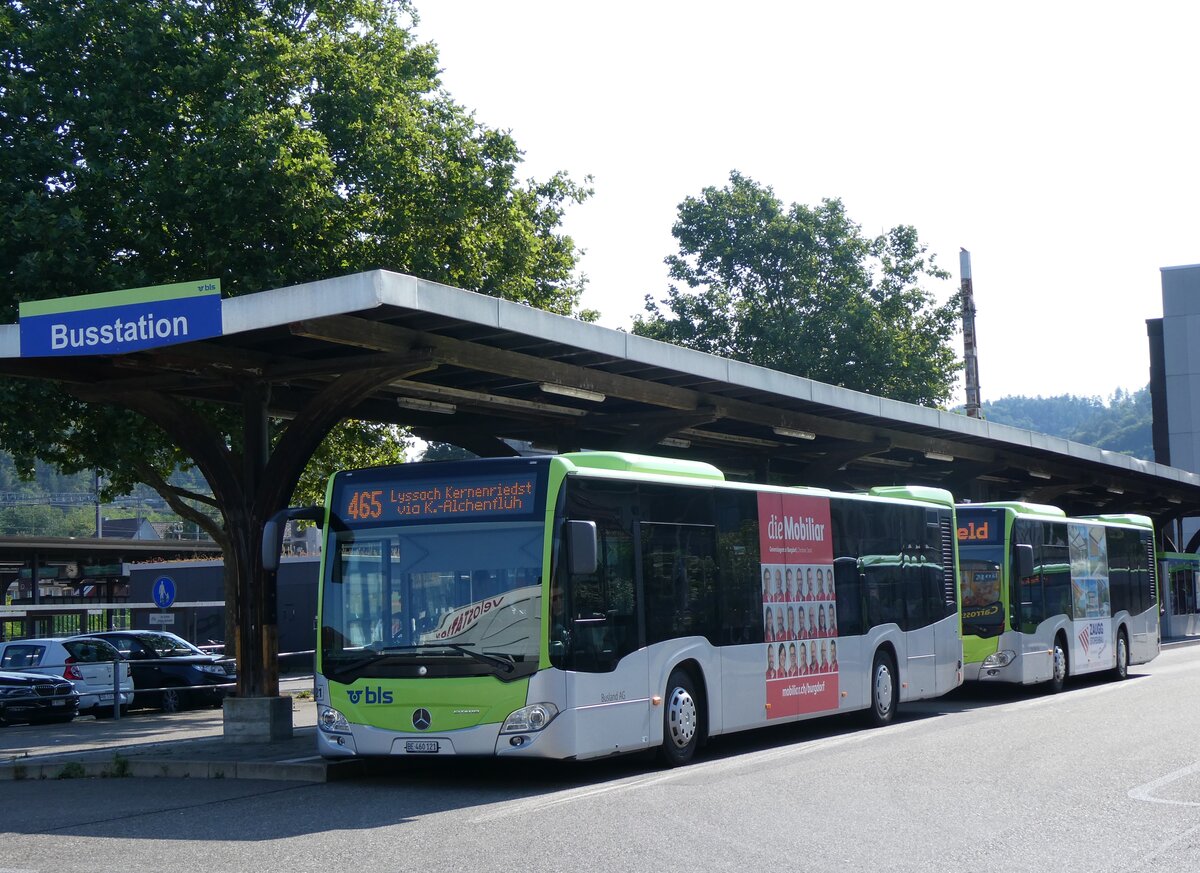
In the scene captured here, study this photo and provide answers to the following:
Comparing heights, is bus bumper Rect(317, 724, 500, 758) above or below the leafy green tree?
below

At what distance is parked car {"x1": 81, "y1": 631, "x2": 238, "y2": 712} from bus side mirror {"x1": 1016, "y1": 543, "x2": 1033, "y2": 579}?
14.6 m

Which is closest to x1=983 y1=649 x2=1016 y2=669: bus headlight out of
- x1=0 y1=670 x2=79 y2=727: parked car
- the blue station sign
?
the blue station sign

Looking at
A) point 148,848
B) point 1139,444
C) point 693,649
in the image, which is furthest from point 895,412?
point 1139,444

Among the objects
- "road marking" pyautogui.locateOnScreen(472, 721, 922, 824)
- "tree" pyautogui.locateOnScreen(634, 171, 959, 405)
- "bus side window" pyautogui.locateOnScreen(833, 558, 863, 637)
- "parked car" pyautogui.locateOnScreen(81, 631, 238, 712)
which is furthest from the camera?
"tree" pyautogui.locateOnScreen(634, 171, 959, 405)

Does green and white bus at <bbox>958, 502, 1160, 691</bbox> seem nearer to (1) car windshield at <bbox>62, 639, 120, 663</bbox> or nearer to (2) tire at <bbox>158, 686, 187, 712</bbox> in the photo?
(2) tire at <bbox>158, 686, 187, 712</bbox>

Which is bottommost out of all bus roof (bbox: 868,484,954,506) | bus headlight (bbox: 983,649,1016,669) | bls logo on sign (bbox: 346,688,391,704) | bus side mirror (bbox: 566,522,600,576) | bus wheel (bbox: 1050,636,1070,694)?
bus wheel (bbox: 1050,636,1070,694)

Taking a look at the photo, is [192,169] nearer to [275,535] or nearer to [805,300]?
[275,535]

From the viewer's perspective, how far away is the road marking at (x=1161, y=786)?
419 inches

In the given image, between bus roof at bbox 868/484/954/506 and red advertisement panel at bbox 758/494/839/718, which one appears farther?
bus roof at bbox 868/484/954/506

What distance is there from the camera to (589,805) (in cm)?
1090

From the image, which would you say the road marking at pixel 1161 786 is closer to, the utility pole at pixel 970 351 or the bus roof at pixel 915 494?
the bus roof at pixel 915 494

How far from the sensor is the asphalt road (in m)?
8.66

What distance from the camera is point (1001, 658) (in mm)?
22156

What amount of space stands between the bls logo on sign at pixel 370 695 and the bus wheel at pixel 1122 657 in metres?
18.7
